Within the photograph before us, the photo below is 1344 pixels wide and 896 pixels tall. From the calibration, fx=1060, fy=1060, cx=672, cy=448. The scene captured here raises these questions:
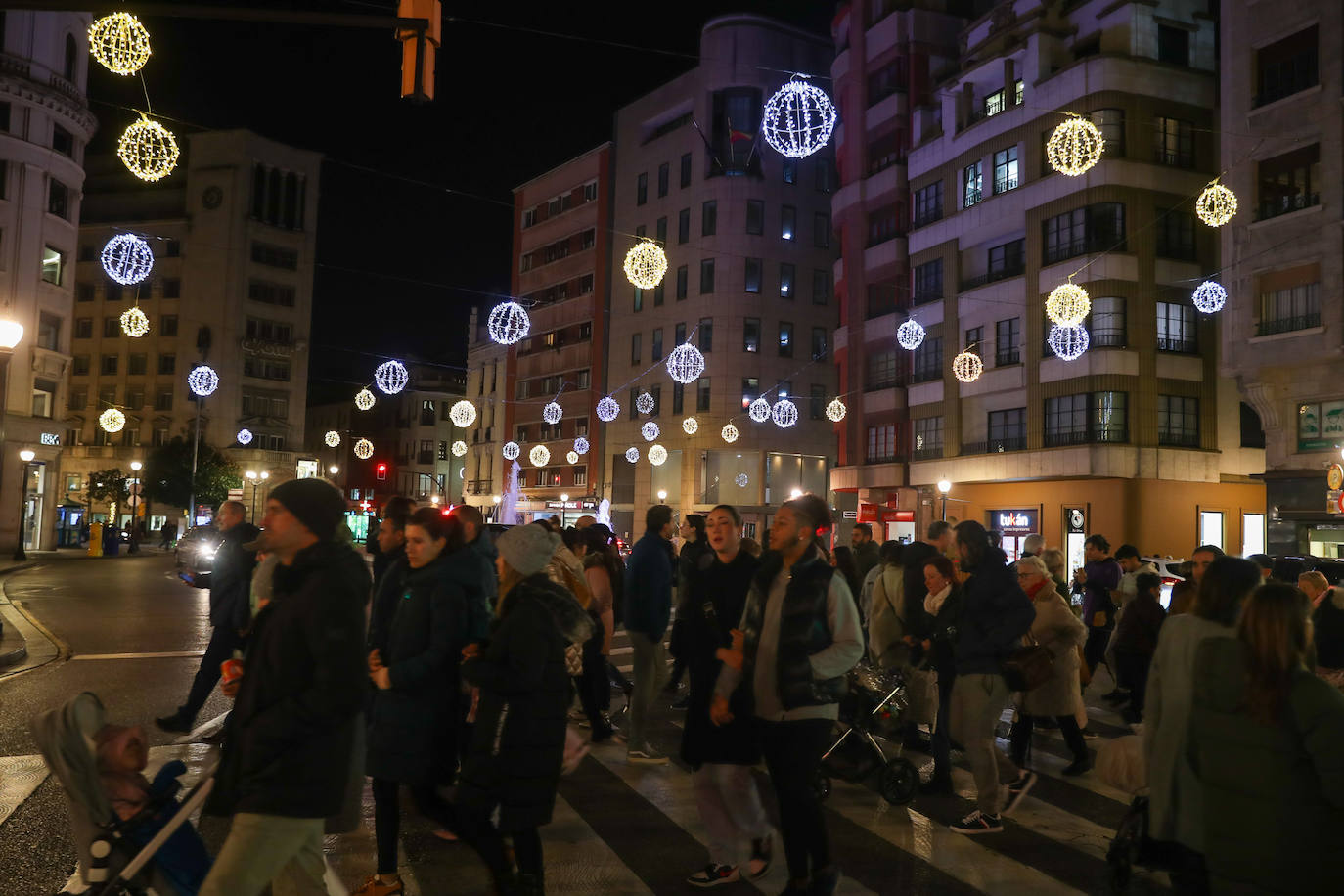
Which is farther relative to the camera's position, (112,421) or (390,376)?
(112,421)

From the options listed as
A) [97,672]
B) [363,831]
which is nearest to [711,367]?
[97,672]

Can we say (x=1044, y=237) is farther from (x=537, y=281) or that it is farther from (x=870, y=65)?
(x=537, y=281)

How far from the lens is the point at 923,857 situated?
637cm

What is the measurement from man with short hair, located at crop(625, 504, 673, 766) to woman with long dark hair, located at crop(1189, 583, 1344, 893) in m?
5.61

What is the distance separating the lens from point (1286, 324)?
90.8 ft

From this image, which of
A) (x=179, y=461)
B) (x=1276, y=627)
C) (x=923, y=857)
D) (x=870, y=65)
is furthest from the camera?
(x=179, y=461)

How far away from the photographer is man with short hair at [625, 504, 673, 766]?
8.83 m

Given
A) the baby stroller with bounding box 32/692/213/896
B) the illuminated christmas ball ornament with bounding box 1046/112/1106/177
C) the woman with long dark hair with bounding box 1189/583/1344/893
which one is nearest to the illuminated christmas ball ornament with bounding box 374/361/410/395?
the illuminated christmas ball ornament with bounding box 1046/112/1106/177

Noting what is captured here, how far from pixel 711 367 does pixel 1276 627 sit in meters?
52.3

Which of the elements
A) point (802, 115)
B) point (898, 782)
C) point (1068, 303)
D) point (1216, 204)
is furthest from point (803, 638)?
point (1068, 303)

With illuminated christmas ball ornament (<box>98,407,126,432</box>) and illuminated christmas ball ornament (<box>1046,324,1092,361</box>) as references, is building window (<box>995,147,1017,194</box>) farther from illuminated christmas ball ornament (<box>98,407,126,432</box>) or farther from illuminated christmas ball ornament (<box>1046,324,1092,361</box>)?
illuminated christmas ball ornament (<box>98,407,126,432</box>)

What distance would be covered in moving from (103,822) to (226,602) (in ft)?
16.0

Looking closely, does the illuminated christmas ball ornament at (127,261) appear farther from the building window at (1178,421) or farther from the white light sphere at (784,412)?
the building window at (1178,421)

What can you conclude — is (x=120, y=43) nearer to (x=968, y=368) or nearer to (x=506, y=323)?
(x=506, y=323)
